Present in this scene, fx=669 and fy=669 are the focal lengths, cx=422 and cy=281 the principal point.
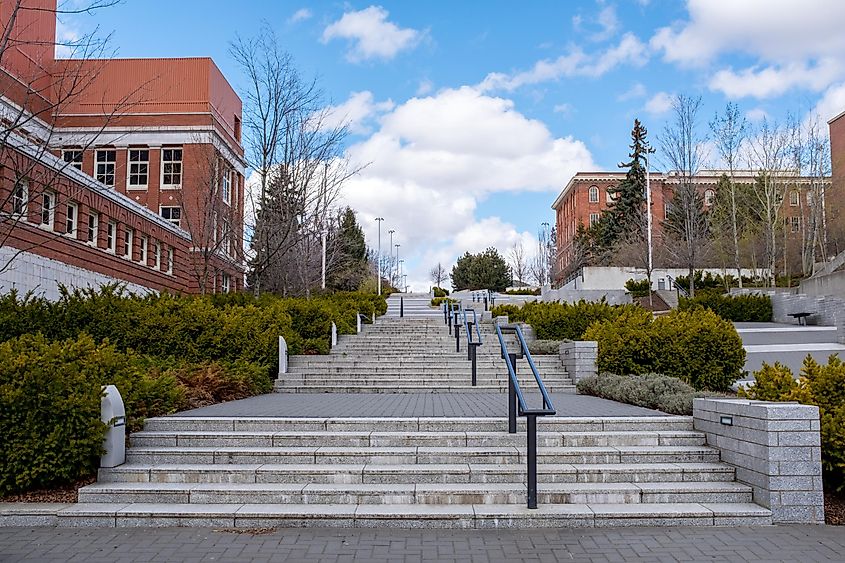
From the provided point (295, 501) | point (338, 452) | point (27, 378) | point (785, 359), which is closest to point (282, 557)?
point (295, 501)

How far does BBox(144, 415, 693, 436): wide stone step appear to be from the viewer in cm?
745

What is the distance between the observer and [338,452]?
675cm

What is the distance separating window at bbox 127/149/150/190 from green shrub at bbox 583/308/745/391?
3769cm

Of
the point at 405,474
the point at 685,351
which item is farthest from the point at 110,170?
the point at 405,474

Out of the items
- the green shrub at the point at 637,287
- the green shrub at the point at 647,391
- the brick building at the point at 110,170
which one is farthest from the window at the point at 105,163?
the green shrub at the point at 647,391

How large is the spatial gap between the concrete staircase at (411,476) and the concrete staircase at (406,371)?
5310 mm

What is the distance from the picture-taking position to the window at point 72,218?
24.2m

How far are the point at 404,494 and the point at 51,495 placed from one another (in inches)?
130

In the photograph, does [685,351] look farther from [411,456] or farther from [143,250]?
[143,250]

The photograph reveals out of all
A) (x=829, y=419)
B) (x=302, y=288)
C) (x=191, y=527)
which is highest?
(x=302, y=288)

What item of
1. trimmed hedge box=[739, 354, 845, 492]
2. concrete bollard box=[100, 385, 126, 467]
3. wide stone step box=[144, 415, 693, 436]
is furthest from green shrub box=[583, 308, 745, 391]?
concrete bollard box=[100, 385, 126, 467]

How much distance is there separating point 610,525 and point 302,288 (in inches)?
851

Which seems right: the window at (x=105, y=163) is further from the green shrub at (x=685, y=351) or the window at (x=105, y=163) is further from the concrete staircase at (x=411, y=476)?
the concrete staircase at (x=411, y=476)

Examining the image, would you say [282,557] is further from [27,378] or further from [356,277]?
[356,277]
